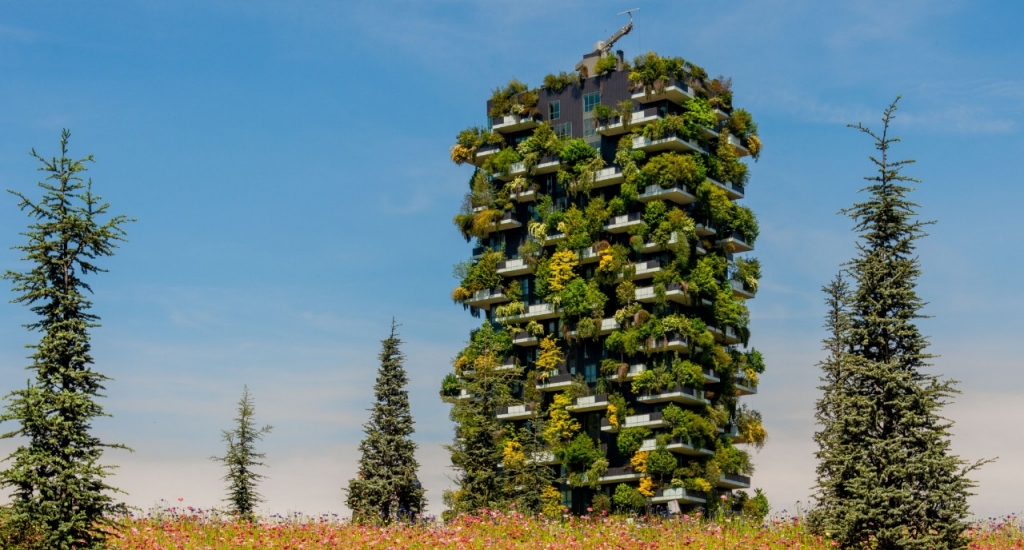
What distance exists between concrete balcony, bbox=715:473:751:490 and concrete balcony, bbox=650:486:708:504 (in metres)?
2.92

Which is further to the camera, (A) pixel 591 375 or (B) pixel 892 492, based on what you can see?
(A) pixel 591 375

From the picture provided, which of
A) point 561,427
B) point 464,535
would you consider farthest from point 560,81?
point 464,535

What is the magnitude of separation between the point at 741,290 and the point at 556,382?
1310 cm

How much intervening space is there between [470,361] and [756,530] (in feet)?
116

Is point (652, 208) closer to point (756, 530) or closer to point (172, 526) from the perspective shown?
point (756, 530)

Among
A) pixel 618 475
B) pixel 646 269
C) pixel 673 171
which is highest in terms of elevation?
pixel 673 171

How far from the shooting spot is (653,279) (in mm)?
90750

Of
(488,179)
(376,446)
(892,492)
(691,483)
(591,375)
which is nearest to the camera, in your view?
(892,492)

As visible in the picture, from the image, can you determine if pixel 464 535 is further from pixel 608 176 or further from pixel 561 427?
pixel 608 176

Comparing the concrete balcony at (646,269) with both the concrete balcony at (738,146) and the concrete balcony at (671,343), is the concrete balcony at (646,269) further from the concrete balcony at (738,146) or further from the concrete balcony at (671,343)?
the concrete balcony at (738,146)

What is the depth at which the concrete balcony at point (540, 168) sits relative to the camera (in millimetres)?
95938

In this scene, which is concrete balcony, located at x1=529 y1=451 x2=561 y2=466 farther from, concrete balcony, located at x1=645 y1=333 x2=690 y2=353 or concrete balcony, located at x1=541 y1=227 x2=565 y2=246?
concrete balcony, located at x1=541 y1=227 x2=565 y2=246

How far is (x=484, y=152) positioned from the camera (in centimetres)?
9938

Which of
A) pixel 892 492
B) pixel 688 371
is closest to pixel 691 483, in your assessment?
pixel 688 371
